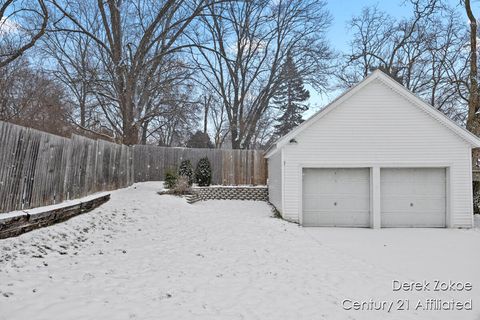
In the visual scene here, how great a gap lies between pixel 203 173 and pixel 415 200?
878 cm

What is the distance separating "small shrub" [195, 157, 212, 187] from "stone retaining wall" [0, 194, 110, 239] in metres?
7.66

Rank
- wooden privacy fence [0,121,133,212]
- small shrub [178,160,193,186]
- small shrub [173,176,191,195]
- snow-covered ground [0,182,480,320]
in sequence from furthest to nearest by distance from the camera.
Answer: small shrub [178,160,193,186] < small shrub [173,176,191,195] < wooden privacy fence [0,121,133,212] < snow-covered ground [0,182,480,320]

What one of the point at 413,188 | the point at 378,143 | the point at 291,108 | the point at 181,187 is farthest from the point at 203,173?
the point at 291,108

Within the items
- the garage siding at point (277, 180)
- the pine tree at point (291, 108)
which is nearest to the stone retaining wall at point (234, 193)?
the garage siding at point (277, 180)

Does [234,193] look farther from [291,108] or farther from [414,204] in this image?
[291,108]

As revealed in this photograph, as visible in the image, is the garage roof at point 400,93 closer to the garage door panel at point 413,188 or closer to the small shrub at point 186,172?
the garage door panel at point 413,188

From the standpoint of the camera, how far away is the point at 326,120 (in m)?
9.91

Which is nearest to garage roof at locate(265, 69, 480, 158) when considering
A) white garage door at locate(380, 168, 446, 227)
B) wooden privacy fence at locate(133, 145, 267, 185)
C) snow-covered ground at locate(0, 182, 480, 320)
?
white garage door at locate(380, 168, 446, 227)

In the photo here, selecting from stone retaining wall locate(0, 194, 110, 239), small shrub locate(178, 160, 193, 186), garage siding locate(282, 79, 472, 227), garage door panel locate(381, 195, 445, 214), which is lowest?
stone retaining wall locate(0, 194, 110, 239)

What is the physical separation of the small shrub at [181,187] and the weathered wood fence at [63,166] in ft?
7.37

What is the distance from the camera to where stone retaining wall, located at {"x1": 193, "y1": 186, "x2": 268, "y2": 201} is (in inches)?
563

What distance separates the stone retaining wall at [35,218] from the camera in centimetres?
451

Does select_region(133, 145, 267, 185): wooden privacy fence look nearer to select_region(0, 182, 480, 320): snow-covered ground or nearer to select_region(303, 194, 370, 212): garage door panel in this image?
select_region(303, 194, 370, 212): garage door panel

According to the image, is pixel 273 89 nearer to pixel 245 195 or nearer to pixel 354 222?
pixel 245 195
